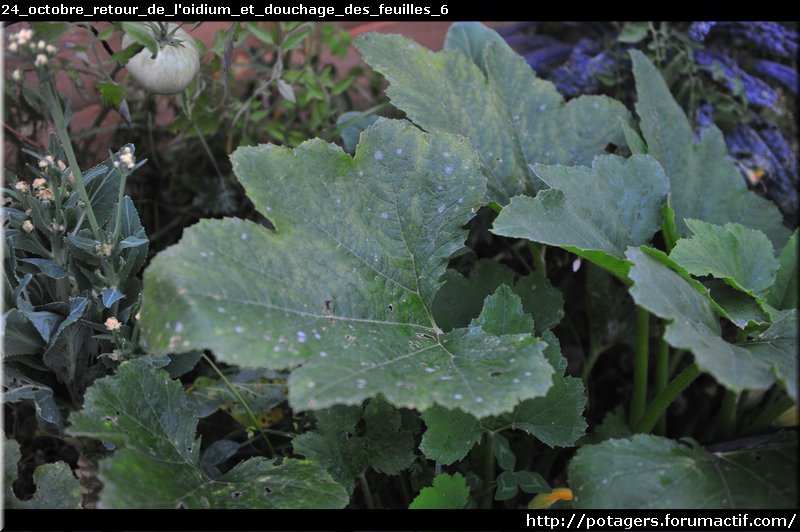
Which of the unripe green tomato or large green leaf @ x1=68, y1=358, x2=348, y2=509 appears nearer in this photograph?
large green leaf @ x1=68, y1=358, x2=348, y2=509

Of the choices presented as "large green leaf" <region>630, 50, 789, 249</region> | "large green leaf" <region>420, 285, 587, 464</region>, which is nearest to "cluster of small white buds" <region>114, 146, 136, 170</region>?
"large green leaf" <region>420, 285, 587, 464</region>

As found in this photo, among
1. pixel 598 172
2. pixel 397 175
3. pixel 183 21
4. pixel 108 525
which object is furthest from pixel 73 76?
pixel 598 172

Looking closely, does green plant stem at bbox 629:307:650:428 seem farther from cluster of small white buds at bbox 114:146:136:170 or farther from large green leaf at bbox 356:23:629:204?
cluster of small white buds at bbox 114:146:136:170

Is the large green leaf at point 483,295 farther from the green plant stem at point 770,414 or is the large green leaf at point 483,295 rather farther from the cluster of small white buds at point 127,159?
the cluster of small white buds at point 127,159

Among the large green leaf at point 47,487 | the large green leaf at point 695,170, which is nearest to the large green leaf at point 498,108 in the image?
the large green leaf at point 695,170

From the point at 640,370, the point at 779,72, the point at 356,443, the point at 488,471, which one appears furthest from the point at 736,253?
the point at 779,72
